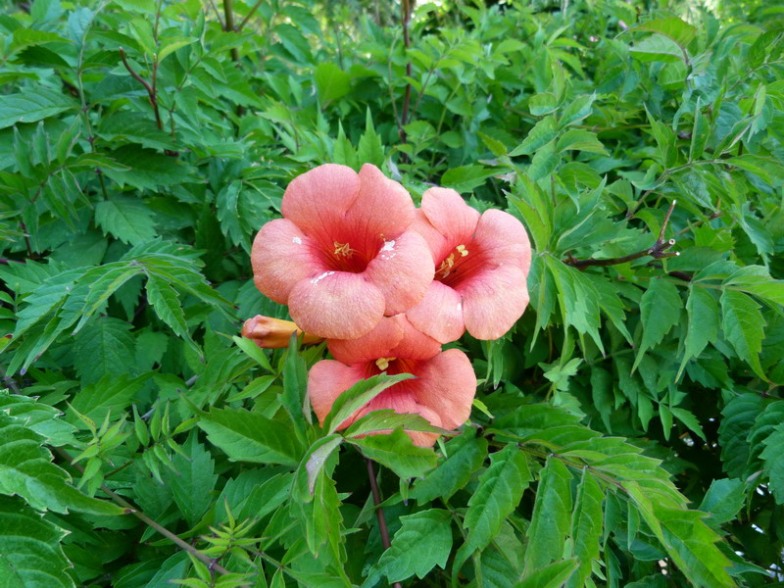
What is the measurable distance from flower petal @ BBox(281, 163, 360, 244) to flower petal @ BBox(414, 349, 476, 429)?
0.34m

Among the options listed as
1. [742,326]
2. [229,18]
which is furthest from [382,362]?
[229,18]

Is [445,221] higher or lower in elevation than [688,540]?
higher

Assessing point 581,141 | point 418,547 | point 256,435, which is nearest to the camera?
point 256,435

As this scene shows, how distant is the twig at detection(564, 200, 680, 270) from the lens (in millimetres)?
1189

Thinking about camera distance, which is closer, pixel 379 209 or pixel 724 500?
pixel 379 209

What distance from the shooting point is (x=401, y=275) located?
2.92 feet

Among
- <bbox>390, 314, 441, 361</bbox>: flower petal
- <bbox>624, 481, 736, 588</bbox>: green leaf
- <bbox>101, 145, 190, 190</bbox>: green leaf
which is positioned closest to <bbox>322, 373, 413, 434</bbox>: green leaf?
<bbox>390, 314, 441, 361</bbox>: flower petal

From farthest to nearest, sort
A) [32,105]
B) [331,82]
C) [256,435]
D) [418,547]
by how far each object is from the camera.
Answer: [331,82]
[32,105]
[418,547]
[256,435]

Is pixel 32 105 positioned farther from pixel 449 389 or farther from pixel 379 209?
pixel 449 389

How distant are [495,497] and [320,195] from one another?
2.06ft

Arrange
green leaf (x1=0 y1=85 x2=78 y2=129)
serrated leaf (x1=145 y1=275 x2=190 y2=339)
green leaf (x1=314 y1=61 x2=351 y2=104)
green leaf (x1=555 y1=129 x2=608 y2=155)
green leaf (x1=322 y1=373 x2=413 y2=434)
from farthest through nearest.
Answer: green leaf (x1=314 y1=61 x2=351 y2=104)
green leaf (x1=0 y1=85 x2=78 y2=129)
green leaf (x1=555 y1=129 x2=608 y2=155)
serrated leaf (x1=145 y1=275 x2=190 y2=339)
green leaf (x1=322 y1=373 x2=413 y2=434)

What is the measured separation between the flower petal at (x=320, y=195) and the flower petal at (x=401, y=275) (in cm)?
16

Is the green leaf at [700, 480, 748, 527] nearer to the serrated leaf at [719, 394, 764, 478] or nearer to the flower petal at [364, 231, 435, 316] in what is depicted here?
the serrated leaf at [719, 394, 764, 478]

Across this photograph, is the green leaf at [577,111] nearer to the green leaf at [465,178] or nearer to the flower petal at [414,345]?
the green leaf at [465,178]
